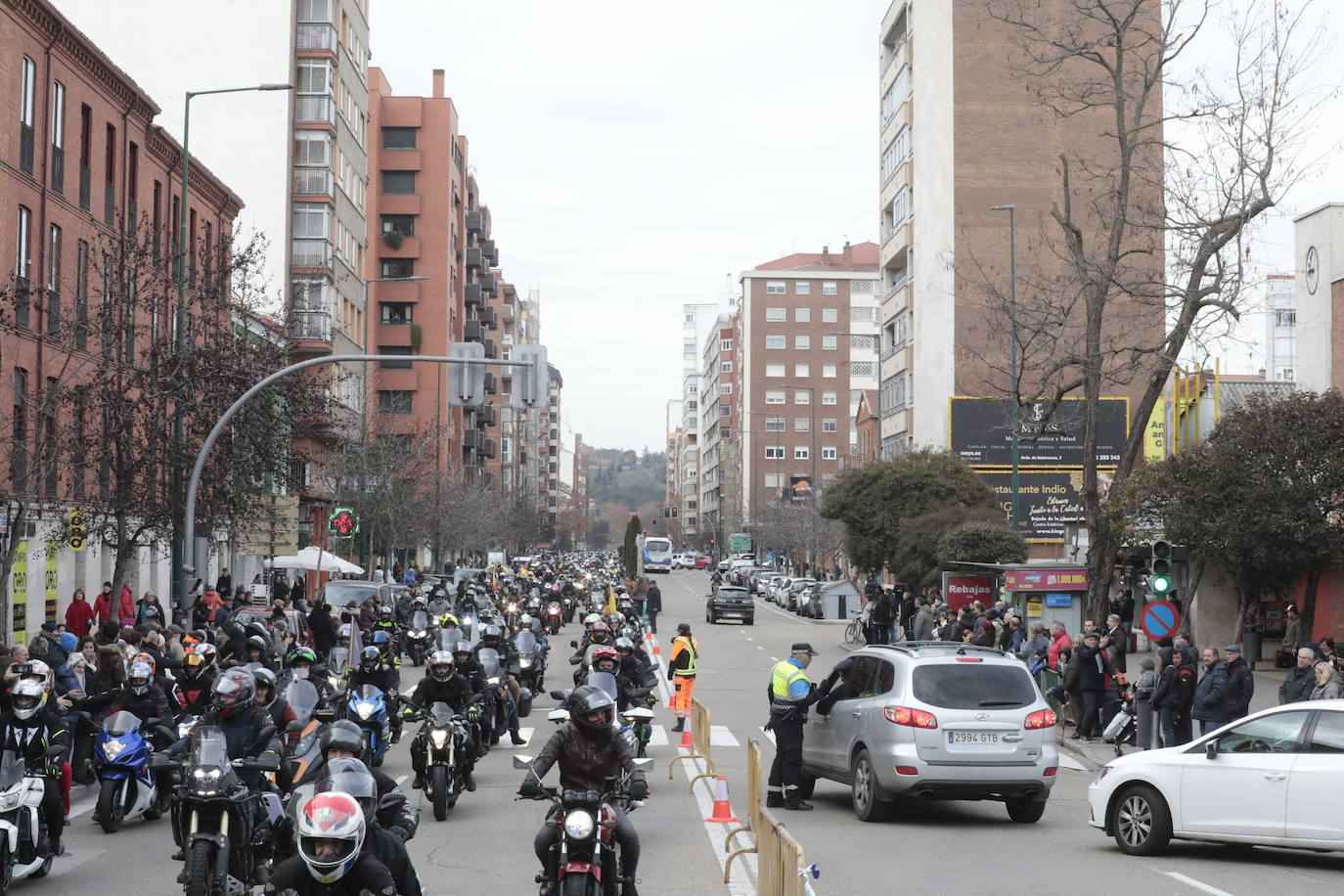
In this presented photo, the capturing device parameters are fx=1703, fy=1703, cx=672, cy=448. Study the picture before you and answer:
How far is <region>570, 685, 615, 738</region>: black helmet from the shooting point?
10227mm

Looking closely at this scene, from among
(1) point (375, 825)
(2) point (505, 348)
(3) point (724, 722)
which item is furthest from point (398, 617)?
(2) point (505, 348)

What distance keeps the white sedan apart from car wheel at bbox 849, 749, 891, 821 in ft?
6.37

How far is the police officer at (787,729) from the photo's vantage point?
15.5 m

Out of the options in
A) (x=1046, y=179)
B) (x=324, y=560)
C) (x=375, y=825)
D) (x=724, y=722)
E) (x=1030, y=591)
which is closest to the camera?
(x=375, y=825)

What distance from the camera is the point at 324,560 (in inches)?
1807

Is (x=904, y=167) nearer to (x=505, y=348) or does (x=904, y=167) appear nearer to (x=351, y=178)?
(x=351, y=178)

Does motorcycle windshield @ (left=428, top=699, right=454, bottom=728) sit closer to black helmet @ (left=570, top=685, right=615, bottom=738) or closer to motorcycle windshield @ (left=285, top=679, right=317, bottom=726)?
motorcycle windshield @ (left=285, top=679, right=317, bottom=726)

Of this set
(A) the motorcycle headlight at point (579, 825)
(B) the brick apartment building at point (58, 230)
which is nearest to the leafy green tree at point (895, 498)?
(B) the brick apartment building at point (58, 230)

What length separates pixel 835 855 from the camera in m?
13.0

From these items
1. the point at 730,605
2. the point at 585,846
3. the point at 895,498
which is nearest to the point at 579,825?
the point at 585,846

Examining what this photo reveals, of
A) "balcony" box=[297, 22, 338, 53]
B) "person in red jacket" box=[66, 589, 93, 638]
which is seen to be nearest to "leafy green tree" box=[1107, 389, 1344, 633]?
"person in red jacket" box=[66, 589, 93, 638]

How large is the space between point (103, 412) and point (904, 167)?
49.1 m

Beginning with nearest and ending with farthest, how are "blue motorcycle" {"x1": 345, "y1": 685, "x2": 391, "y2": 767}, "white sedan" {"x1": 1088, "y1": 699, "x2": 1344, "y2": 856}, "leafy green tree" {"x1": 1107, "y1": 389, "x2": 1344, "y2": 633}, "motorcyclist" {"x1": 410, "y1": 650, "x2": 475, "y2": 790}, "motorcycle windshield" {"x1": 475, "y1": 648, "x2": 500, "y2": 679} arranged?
"white sedan" {"x1": 1088, "y1": 699, "x2": 1344, "y2": 856}
"blue motorcycle" {"x1": 345, "y1": 685, "x2": 391, "y2": 767}
"motorcyclist" {"x1": 410, "y1": 650, "x2": 475, "y2": 790}
"motorcycle windshield" {"x1": 475, "y1": 648, "x2": 500, "y2": 679}
"leafy green tree" {"x1": 1107, "y1": 389, "x2": 1344, "y2": 633}

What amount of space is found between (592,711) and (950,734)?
5258 mm
